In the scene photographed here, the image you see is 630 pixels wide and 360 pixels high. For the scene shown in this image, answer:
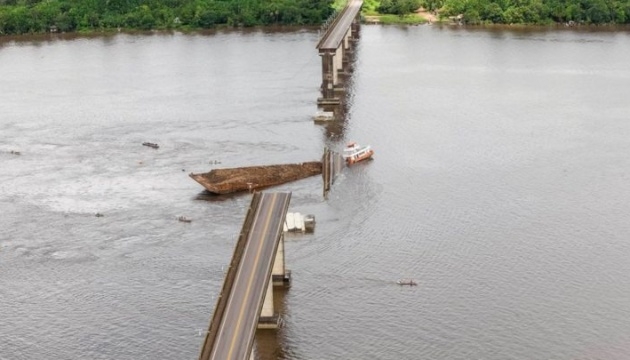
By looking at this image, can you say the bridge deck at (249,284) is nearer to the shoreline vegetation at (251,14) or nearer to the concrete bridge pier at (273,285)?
the concrete bridge pier at (273,285)

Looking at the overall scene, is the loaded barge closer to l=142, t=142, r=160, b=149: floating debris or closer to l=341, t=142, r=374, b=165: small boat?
l=341, t=142, r=374, b=165: small boat

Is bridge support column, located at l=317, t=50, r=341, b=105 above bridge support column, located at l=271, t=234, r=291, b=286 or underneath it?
above

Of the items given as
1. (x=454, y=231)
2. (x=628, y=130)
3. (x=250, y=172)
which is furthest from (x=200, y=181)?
(x=628, y=130)

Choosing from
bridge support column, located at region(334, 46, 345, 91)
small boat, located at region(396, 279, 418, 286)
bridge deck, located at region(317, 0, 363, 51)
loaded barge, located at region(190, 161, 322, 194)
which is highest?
bridge deck, located at region(317, 0, 363, 51)

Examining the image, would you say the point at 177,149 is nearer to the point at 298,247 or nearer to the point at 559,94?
the point at 298,247

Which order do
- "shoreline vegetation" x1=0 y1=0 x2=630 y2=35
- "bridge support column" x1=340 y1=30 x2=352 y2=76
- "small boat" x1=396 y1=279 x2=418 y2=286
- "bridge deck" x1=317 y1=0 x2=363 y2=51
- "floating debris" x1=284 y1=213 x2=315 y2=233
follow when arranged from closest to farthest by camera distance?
"small boat" x1=396 y1=279 x2=418 y2=286 < "floating debris" x1=284 y1=213 x2=315 y2=233 < "bridge deck" x1=317 y1=0 x2=363 y2=51 < "bridge support column" x1=340 y1=30 x2=352 y2=76 < "shoreline vegetation" x1=0 y1=0 x2=630 y2=35

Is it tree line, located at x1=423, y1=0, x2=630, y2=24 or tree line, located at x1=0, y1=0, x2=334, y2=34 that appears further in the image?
tree line, located at x1=0, y1=0, x2=334, y2=34

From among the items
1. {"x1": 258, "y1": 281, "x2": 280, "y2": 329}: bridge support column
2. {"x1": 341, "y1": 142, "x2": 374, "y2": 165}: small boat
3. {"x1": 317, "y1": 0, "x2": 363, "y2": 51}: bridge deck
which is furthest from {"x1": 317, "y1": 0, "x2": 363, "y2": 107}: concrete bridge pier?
{"x1": 258, "y1": 281, "x2": 280, "y2": 329}: bridge support column

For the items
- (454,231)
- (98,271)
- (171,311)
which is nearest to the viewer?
(171,311)
